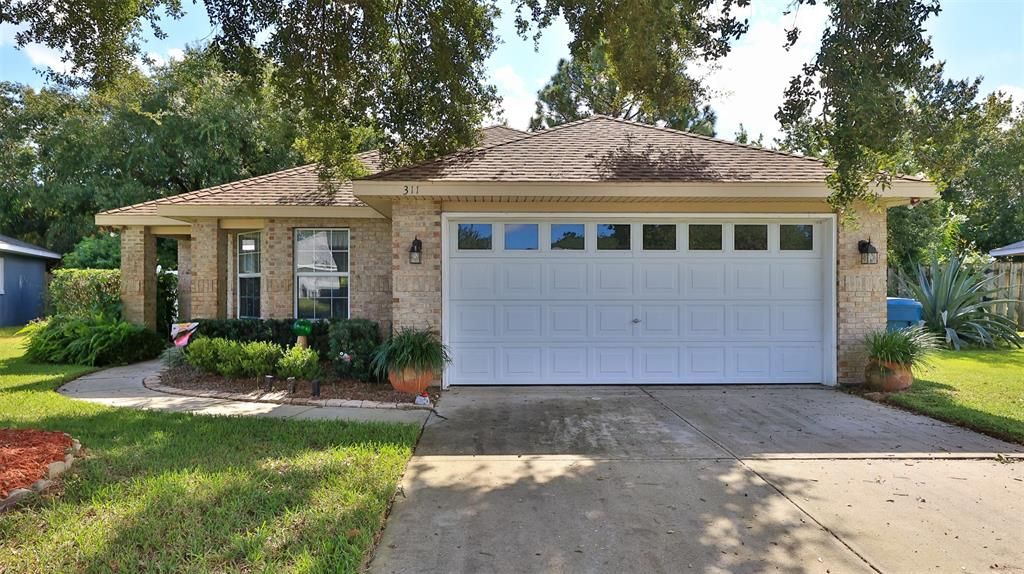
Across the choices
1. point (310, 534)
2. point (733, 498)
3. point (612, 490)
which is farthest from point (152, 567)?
point (733, 498)

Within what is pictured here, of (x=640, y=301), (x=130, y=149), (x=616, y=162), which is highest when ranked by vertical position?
(x=130, y=149)

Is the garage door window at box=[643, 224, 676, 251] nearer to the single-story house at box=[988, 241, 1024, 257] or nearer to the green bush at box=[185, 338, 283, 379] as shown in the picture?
the green bush at box=[185, 338, 283, 379]

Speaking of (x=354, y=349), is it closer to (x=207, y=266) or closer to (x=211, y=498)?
(x=211, y=498)

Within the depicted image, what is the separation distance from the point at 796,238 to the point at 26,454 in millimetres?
9359

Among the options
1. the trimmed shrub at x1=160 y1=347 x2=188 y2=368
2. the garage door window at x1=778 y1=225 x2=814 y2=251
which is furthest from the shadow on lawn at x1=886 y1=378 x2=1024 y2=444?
the trimmed shrub at x1=160 y1=347 x2=188 y2=368

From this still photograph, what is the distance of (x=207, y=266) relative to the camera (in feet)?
34.7

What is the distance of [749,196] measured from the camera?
759cm

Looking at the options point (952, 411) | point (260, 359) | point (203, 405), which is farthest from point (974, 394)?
point (203, 405)

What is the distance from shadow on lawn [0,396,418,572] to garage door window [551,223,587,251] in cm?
382

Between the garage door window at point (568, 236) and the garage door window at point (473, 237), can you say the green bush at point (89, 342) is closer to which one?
the garage door window at point (473, 237)

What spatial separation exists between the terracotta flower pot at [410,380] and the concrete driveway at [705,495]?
2.75ft

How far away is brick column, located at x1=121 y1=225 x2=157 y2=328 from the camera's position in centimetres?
1180

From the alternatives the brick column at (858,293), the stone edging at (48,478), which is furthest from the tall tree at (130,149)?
the brick column at (858,293)

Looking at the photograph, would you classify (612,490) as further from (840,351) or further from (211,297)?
(211,297)
